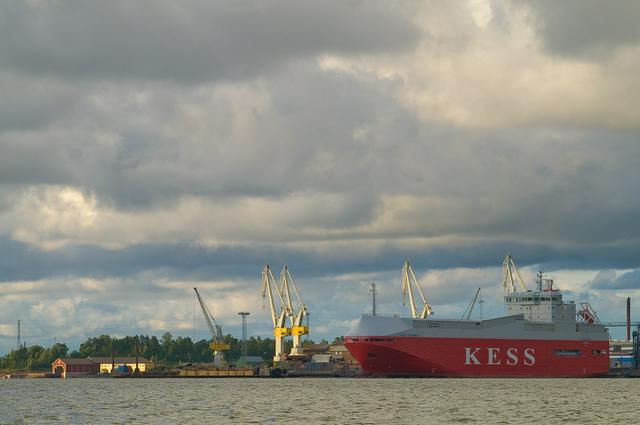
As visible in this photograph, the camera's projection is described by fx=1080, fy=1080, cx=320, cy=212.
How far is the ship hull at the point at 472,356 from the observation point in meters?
165

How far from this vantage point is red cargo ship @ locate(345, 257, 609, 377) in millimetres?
165750

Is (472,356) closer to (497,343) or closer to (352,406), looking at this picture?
(497,343)

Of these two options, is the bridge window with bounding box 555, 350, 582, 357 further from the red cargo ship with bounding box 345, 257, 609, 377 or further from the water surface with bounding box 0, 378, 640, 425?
the water surface with bounding box 0, 378, 640, 425

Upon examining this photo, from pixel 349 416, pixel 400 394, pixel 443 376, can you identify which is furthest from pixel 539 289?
pixel 349 416

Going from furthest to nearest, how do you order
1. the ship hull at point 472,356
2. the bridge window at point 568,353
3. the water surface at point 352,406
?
1. the bridge window at point 568,353
2. the ship hull at point 472,356
3. the water surface at point 352,406

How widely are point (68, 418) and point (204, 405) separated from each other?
19.9m

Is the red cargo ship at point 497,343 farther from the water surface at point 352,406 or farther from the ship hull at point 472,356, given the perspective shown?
the water surface at point 352,406

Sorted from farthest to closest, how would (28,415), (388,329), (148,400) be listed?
(388,329) → (148,400) → (28,415)

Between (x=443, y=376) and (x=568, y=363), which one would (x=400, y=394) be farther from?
(x=568, y=363)

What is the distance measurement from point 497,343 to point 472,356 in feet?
16.2

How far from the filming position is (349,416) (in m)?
88.9

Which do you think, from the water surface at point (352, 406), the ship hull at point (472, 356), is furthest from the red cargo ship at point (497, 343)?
the water surface at point (352, 406)

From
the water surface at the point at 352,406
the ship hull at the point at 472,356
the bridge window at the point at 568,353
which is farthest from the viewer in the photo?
the bridge window at the point at 568,353

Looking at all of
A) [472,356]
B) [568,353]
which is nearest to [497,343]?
[472,356]
